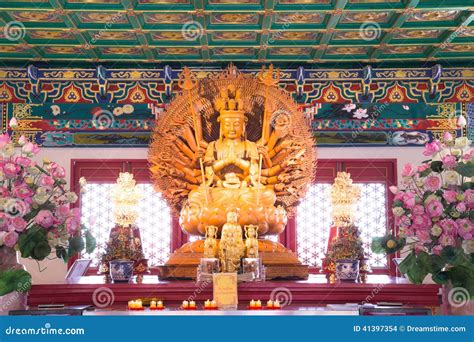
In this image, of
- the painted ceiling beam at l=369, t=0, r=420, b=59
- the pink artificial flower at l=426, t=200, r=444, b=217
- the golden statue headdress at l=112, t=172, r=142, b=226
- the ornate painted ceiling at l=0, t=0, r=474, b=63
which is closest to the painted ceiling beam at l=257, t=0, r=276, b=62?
the ornate painted ceiling at l=0, t=0, r=474, b=63

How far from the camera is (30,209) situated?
10.7 ft

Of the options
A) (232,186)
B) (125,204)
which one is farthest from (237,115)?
(125,204)

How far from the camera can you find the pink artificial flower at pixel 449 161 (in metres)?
3.01

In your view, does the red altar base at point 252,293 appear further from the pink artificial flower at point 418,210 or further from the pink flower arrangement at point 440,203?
the pink artificial flower at point 418,210

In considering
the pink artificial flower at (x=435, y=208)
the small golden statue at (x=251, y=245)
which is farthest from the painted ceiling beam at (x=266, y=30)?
the pink artificial flower at (x=435, y=208)

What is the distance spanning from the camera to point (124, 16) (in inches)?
281

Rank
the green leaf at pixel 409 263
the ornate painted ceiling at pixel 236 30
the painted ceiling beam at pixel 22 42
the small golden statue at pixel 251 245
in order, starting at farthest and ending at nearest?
1. the painted ceiling beam at pixel 22 42
2. the ornate painted ceiling at pixel 236 30
3. the small golden statue at pixel 251 245
4. the green leaf at pixel 409 263

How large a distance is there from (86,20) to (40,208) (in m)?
4.46

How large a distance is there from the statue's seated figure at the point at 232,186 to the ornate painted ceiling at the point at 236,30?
1.08 meters

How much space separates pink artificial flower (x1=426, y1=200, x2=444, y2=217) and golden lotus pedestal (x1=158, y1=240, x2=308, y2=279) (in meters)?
2.36

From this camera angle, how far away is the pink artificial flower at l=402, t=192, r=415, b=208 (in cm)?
301

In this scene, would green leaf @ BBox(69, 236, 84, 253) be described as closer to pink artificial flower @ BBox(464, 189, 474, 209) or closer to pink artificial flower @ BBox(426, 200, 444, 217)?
pink artificial flower @ BBox(426, 200, 444, 217)

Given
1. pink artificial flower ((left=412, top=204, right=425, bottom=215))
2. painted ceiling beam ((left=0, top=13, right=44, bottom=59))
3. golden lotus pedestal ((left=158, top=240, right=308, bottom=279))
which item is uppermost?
painted ceiling beam ((left=0, top=13, right=44, bottom=59))

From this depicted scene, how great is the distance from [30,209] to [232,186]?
10.9 feet
